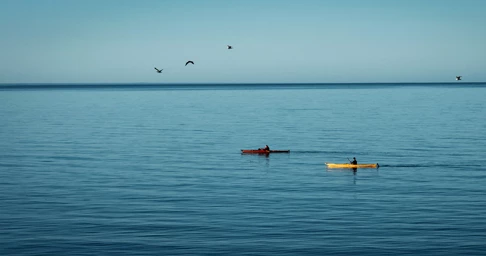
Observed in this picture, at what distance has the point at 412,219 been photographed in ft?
139

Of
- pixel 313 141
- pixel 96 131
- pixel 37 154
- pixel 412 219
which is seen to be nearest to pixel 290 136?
pixel 313 141

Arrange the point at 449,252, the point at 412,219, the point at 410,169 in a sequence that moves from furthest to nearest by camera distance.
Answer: the point at 410,169, the point at 412,219, the point at 449,252

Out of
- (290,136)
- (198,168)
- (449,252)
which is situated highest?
(290,136)

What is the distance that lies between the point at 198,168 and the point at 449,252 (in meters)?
32.9

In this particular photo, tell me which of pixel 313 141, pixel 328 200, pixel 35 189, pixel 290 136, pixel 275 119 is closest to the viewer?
pixel 328 200

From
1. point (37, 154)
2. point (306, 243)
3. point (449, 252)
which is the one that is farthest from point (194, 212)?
point (37, 154)

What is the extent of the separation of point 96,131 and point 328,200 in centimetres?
6485

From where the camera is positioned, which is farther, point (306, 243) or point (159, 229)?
point (159, 229)

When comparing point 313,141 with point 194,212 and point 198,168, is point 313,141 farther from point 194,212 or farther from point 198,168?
point 194,212

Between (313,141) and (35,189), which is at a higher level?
(313,141)

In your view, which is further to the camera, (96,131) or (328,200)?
(96,131)

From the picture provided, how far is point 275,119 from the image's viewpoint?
134625mm

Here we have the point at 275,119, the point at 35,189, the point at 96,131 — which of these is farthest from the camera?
the point at 275,119

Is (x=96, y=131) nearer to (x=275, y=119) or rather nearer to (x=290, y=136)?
(x=290, y=136)
